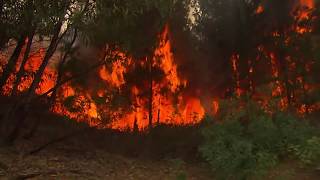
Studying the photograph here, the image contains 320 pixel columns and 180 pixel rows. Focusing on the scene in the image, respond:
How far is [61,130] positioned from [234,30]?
10.5 m

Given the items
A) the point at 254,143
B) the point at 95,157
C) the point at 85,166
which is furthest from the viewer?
Answer: the point at 95,157

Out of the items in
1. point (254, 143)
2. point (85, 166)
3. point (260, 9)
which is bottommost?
point (85, 166)

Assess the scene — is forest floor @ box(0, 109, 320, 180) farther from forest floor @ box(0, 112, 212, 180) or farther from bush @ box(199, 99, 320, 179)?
bush @ box(199, 99, 320, 179)

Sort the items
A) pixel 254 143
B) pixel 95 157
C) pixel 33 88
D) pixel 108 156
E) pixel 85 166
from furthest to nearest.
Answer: pixel 108 156 < pixel 95 157 < pixel 85 166 < pixel 33 88 < pixel 254 143

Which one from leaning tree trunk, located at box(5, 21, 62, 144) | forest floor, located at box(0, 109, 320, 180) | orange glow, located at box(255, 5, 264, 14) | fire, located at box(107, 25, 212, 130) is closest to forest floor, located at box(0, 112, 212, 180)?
forest floor, located at box(0, 109, 320, 180)

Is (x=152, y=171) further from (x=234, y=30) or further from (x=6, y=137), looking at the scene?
(x=234, y=30)

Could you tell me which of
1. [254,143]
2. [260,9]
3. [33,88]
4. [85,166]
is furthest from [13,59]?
[260,9]

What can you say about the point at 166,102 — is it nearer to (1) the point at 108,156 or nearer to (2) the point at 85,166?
(1) the point at 108,156

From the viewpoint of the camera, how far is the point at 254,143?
13383 mm

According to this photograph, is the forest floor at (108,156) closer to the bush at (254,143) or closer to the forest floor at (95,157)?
the forest floor at (95,157)

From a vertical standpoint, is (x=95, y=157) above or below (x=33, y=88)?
below

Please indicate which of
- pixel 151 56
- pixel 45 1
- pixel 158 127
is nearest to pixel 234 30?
pixel 151 56

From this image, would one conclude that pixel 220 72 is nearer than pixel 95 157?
No

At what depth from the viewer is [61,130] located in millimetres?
22422
